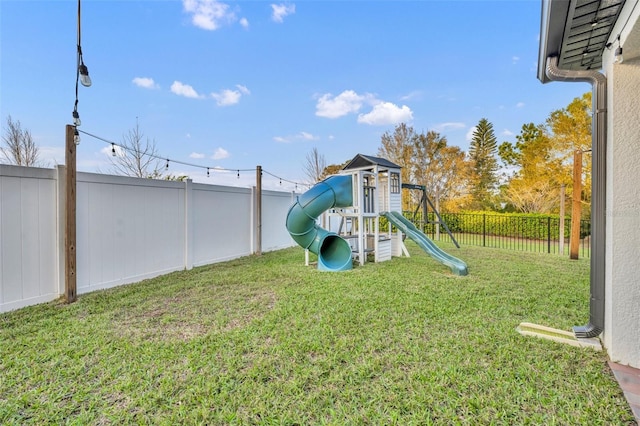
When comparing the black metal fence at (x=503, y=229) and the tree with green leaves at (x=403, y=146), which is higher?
the tree with green leaves at (x=403, y=146)

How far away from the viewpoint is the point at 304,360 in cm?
244

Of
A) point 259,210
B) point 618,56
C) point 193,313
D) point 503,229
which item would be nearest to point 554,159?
point 503,229

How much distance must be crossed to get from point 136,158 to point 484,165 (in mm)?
24872

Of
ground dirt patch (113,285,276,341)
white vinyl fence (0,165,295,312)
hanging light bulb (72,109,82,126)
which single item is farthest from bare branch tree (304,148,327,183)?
hanging light bulb (72,109,82,126)

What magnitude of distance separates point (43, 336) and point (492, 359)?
13.3 ft

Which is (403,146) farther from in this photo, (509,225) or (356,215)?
(356,215)

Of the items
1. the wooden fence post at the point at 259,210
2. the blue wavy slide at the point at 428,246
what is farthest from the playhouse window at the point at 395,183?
the wooden fence post at the point at 259,210

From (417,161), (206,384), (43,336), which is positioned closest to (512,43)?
(417,161)

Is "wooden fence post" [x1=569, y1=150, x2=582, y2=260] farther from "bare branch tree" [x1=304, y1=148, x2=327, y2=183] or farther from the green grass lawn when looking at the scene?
"bare branch tree" [x1=304, y1=148, x2=327, y2=183]

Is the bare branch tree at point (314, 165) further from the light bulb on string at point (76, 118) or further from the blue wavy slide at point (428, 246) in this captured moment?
the light bulb on string at point (76, 118)

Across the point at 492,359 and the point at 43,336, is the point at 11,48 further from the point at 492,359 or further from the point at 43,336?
the point at 492,359

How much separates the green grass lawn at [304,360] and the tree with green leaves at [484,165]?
608 inches

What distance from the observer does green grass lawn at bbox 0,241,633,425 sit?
5.96 feet

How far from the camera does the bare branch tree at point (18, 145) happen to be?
10.6 metres
